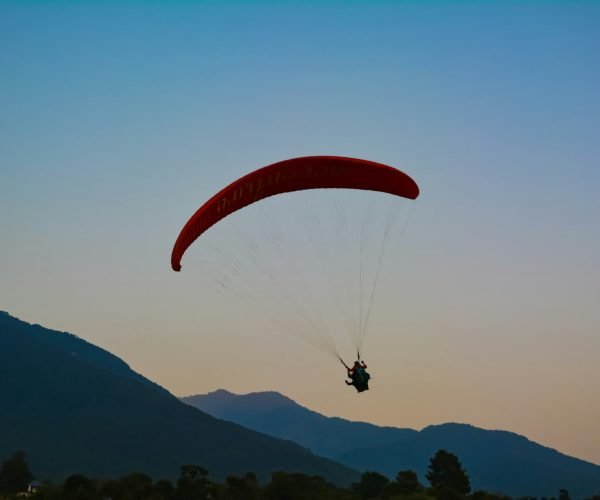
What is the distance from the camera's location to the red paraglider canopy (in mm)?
28188

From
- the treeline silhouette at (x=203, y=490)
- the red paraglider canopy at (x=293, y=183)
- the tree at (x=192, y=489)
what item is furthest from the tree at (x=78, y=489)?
the red paraglider canopy at (x=293, y=183)

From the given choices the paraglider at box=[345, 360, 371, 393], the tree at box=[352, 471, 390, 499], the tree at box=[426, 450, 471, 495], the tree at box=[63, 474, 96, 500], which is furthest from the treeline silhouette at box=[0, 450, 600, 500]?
the paraglider at box=[345, 360, 371, 393]

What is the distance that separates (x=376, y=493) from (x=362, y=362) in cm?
7541

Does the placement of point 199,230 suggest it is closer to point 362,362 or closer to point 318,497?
point 362,362

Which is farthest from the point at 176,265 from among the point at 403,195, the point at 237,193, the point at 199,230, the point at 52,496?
the point at 52,496

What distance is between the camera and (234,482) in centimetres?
7675

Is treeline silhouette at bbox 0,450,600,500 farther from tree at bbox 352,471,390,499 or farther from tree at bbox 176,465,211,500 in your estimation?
tree at bbox 352,471,390,499

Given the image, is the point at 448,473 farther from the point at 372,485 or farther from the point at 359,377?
the point at 359,377

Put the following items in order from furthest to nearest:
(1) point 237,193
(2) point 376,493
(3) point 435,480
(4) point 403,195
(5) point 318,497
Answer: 1. (3) point 435,480
2. (2) point 376,493
3. (5) point 318,497
4. (4) point 403,195
5. (1) point 237,193

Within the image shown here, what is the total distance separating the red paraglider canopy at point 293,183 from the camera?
2819cm

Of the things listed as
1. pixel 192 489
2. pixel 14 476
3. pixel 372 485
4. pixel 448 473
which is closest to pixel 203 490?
pixel 192 489

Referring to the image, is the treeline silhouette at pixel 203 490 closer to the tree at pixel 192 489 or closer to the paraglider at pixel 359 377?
the tree at pixel 192 489

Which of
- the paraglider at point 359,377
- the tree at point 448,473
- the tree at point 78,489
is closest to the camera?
the paraglider at point 359,377

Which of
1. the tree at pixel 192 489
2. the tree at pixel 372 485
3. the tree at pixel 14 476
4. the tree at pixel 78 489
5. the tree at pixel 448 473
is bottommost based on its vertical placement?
the tree at pixel 14 476
